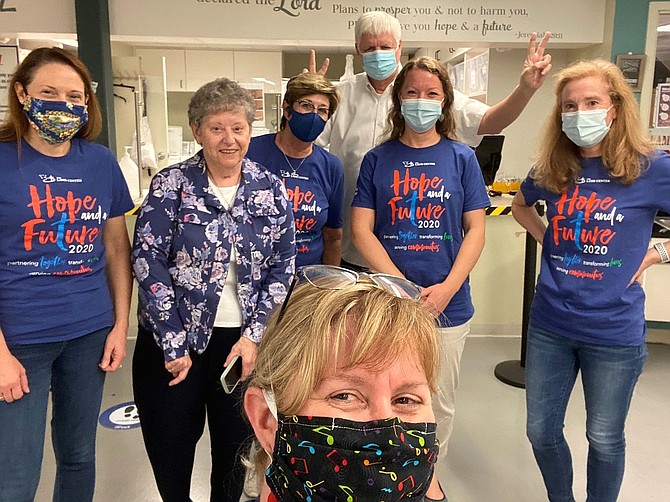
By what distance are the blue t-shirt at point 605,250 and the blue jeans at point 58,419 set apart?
58.6 inches

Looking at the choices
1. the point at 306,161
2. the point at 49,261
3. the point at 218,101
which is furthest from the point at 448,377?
the point at 49,261

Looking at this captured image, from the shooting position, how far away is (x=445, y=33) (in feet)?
12.7

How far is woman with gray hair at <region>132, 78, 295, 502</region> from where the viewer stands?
1.78 metres

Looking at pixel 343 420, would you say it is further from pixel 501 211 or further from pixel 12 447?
pixel 501 211

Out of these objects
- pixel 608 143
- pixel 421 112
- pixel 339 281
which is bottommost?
pixel 339 281

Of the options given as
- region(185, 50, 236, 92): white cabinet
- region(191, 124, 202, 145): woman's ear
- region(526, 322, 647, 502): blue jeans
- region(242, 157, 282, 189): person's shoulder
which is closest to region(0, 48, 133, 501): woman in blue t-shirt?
region(191, 124, 202, 145): woman's ear

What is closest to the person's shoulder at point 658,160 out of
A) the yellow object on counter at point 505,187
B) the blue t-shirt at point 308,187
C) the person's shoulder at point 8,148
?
the blue t-shirt at point 308,187

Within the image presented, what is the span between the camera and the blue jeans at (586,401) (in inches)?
74.2

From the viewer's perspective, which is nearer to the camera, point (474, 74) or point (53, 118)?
point (53, 118)

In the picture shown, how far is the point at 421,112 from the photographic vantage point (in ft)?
6.79

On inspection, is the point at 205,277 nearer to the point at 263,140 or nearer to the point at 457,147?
the point at 263,140

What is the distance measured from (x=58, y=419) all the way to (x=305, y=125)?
1249 mm

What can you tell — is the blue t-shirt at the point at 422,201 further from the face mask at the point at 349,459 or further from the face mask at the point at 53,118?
the face mask at the point at 349,459

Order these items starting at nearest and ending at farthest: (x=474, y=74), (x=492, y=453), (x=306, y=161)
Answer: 1. (x=306, y=161)
2. (x=492, y=453)
3. (x=474, y=74)
